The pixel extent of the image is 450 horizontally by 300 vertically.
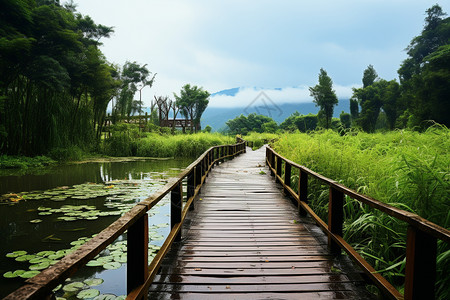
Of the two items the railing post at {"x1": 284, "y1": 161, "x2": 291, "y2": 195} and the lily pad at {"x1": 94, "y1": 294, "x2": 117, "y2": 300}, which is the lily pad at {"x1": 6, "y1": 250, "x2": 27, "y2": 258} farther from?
the railing post at {"x1": 284, "y1": 161, "x2": 291, "y2": 195}

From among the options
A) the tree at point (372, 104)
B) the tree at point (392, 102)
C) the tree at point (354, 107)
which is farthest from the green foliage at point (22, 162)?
the tree at point (354, 107)

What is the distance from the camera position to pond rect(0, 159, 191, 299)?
3.49 m

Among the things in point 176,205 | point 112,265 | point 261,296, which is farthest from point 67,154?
point 261,296

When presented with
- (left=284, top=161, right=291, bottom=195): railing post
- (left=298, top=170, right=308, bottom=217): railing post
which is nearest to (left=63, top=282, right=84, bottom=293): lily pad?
(left=298, top=170, right=308, bottom=217): railing post

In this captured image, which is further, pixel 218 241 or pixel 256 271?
pixel 218 241

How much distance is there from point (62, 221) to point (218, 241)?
352 centimetres

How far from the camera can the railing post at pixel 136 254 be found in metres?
1.89

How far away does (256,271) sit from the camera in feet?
8.98

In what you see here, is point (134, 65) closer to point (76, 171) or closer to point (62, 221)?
point (76, 171)

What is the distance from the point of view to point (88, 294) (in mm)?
3186

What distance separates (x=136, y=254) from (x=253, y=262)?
1.43 meters

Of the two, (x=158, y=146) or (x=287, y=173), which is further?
(x=158, y=146)

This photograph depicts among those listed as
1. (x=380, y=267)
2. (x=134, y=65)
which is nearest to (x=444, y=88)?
(x=380, y=267)

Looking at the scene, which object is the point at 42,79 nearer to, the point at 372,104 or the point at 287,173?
the point at 287,173
